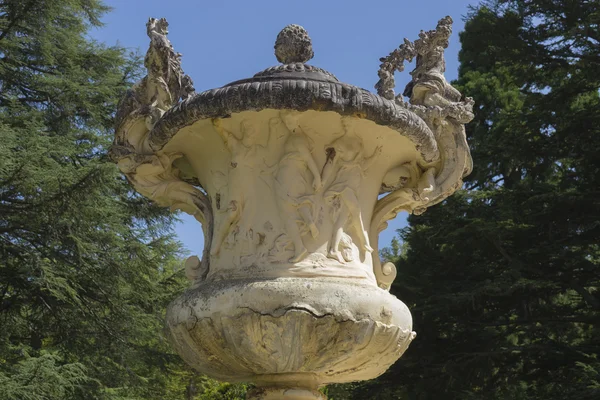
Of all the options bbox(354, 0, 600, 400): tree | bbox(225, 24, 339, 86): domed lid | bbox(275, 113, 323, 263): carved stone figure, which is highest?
bbox(354, 0, 600, 400): tree

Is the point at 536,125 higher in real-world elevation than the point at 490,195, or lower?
higher

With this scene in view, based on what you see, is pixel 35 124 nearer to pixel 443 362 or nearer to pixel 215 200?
pixel 443 362

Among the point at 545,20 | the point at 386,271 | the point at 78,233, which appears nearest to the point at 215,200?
the point at 386,271

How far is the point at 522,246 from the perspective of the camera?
13.1 meters

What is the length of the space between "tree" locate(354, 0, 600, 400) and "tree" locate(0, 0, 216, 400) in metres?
3.99

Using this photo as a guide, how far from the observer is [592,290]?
13.1 meters

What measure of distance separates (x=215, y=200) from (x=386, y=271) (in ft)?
3.02

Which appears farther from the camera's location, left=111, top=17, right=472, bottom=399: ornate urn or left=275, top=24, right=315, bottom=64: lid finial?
left=275, top=24, right=315, bottom=64: lid finial

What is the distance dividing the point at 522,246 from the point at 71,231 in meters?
6.99

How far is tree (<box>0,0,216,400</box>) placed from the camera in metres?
11.4

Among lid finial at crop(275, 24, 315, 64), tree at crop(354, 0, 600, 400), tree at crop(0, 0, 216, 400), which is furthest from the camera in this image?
tree at crop(354, 0, 600, 400)

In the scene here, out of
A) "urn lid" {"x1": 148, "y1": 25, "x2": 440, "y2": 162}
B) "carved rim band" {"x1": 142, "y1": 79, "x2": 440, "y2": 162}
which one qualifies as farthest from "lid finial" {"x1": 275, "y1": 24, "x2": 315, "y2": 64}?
"carved rim band" {"x1": 142, "y1": 79, "x2": 440, "y2": 162}

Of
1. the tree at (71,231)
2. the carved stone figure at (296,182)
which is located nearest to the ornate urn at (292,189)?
the carved stone figure at (296,182)

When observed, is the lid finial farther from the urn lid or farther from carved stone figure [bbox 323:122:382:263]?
carved stone figure [bbox 323:122:382:263]
